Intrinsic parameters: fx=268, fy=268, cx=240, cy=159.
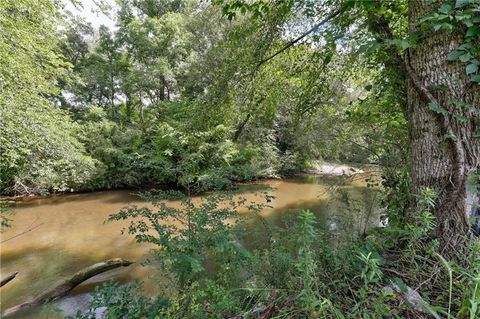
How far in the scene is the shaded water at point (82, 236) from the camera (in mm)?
2490

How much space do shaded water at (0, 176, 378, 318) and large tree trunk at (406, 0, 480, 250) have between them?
28.2 inches

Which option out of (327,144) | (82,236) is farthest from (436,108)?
(82,236)

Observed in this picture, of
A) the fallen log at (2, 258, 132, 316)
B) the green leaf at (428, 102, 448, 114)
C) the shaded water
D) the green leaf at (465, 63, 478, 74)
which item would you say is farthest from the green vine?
the fallen log at (2, 258, 132, 316)

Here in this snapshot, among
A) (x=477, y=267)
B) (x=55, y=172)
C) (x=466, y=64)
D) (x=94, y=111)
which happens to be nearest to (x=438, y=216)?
(x=477, y=267)

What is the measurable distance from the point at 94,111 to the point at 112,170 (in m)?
3.25

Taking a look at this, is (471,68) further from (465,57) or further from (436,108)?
(436,108)

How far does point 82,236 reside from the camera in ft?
17.0

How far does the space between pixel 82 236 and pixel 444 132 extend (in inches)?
229

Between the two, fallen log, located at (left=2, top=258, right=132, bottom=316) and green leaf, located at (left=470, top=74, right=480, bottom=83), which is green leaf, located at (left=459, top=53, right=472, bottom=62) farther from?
fallen log, located at (left=2, top=258, right=132, bottom=316)

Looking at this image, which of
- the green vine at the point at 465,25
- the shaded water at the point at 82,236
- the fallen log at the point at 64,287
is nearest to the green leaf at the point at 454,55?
the green vine at the point at 465,25

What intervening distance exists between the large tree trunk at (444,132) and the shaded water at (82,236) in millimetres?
715

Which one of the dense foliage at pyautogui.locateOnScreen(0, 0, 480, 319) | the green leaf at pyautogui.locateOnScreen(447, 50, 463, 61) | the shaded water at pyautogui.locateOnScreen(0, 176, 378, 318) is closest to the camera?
the dense foliage at pyautogui.locateOnScreen(0, 0, 480, 319)

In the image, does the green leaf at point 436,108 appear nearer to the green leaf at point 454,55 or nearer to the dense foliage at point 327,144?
the dense foliage at point 327,144

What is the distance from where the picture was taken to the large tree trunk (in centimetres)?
112
